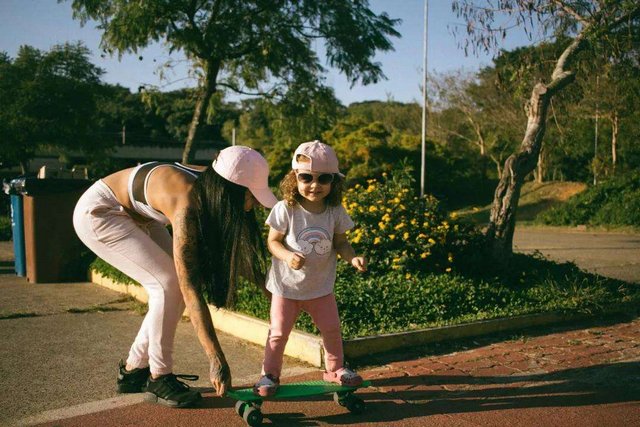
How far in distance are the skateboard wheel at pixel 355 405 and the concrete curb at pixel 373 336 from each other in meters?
0.93

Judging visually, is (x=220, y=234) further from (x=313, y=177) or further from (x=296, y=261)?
(x=313, y=177)

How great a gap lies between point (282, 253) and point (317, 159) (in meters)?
0.60

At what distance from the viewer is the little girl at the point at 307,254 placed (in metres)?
3.81

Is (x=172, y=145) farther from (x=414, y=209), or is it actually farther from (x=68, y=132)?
(x=414, y=209)

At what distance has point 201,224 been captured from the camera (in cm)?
356

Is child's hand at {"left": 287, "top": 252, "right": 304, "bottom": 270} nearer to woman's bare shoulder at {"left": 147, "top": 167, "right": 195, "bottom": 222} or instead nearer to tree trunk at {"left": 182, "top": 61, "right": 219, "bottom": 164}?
woman's bare shoulder at {"left": 147, "top": 167, "right": 195, "bottom": 222}

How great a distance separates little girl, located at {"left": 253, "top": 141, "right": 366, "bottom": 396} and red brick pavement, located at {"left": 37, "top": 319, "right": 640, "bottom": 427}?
0.94 ft

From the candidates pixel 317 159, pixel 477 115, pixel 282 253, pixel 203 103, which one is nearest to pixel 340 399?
pixel 282 253

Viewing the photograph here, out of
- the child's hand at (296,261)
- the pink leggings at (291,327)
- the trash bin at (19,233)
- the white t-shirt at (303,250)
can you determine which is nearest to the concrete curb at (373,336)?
the pink leggings at (291,327)

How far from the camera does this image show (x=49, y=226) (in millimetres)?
8336

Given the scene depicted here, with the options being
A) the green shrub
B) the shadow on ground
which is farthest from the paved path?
the shadow on ground

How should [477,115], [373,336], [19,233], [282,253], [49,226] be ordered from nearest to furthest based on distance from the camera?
[282,253]
[373,336]
[49,226]
[19,233]
[477,115]

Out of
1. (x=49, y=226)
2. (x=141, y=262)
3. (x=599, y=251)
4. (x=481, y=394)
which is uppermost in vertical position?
(x=141, y=262)

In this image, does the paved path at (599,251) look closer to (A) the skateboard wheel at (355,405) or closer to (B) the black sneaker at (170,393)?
(A) the skateboard wheel at (355,405)
